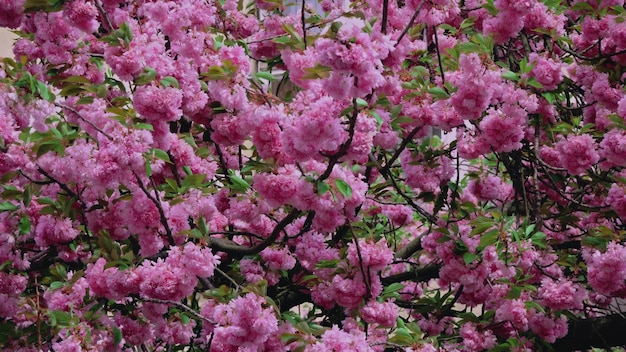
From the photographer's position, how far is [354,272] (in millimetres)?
2893

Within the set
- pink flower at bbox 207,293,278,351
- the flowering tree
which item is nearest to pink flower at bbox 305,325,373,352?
the flowering tree

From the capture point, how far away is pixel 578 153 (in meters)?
3.17

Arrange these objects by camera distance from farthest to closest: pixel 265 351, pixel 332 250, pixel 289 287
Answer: pixel 289 287, pixel 332 250, pixel 265 351

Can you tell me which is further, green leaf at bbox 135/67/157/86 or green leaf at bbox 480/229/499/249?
green leaf at bbox 480/229/499/249

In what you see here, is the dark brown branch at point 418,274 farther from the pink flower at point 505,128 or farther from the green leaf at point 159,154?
the green leaf at point 159,154

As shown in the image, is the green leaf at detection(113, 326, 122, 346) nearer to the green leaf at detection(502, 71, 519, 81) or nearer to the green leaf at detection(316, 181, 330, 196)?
the green leaf at detection(316, 181, 330, 196)

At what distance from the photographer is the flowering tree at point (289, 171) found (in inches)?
97.7

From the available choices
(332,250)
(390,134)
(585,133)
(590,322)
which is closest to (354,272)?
(332,250)

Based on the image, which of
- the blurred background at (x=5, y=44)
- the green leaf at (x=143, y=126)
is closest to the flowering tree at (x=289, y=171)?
the green leaf at (x=143, y=126)

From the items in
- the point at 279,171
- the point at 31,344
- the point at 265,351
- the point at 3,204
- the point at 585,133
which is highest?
the point at 585,133

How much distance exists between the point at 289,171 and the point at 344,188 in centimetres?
20

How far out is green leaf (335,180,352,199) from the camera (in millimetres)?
2438

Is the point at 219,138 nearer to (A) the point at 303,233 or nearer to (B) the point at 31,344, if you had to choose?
(A) the point at 303,233

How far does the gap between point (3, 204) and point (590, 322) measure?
103 inches
